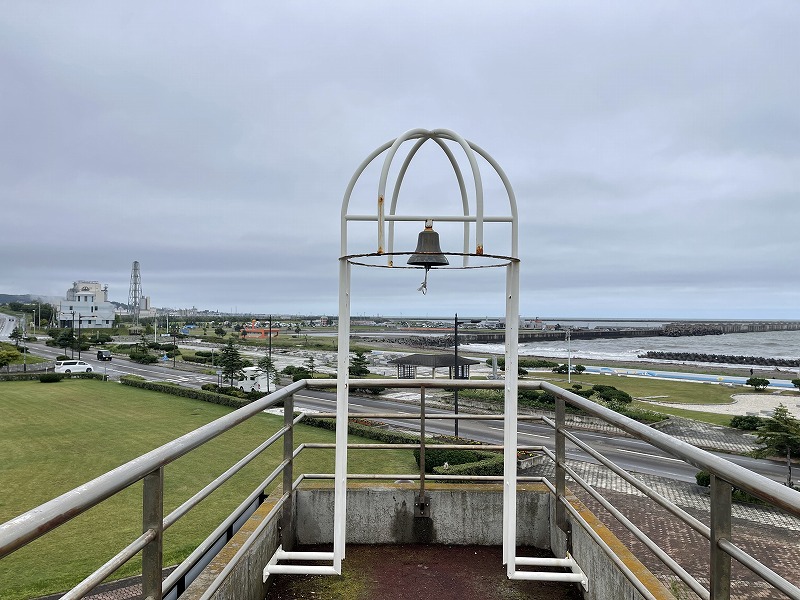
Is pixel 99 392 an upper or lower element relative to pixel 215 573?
lower

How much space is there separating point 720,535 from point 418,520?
2585 mm

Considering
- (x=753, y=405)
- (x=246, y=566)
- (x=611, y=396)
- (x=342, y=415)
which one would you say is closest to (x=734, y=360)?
(x=753, y=405)

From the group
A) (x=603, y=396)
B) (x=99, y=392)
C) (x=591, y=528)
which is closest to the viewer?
(x=591, y=528)

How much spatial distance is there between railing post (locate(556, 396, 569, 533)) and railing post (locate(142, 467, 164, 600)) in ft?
8.04

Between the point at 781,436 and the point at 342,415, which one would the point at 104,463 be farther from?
the point at 781,436

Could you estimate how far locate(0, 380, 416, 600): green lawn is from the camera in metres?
11.0

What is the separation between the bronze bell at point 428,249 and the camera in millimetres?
2895

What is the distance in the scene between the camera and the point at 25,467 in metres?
17.8

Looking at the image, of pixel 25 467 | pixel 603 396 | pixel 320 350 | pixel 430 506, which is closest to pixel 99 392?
pixel 25 467

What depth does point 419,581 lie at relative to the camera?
3.24 m

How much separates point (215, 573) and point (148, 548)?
854 mm

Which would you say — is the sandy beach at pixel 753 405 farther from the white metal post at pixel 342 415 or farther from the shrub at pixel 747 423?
the white metal post at pixel 342 415

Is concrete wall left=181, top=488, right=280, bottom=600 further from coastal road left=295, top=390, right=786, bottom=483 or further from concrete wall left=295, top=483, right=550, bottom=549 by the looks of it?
coastal road left=295, top=390, right=786, bottom=483

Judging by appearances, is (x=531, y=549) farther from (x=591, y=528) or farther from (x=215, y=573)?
(x=215, y=573)
